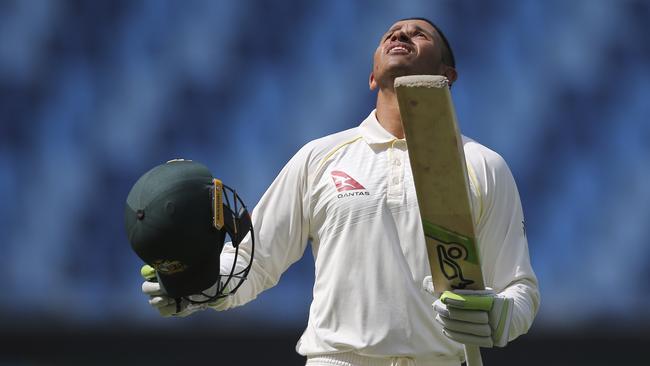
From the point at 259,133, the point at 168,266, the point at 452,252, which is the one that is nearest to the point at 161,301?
the point at 168,266

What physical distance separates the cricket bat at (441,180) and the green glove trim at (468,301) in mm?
41

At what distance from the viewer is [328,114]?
16.5 feet

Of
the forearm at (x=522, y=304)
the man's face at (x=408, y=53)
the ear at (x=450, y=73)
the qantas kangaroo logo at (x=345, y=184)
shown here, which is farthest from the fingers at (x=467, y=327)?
the ear at (x=450, y=73)

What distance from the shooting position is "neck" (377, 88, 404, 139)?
285cm

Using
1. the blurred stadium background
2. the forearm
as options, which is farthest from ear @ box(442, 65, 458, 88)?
the blurred stadium background

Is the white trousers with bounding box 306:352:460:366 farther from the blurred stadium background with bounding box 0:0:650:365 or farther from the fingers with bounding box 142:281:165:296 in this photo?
the blurred stadium background with bounding box 0:0:650:365

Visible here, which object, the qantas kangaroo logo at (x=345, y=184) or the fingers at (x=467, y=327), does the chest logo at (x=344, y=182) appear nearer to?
the qantas kangaroo logo at (x=345, y=184)

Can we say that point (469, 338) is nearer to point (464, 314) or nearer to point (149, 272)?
point (464, 314)

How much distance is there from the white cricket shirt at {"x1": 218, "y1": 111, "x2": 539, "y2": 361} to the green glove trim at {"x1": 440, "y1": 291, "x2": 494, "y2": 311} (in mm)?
196

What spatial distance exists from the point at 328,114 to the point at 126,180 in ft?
2.92

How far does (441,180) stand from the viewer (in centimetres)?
229

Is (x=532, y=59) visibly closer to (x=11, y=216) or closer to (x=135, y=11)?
(x=135, y=11)

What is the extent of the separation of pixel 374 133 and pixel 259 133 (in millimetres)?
2251

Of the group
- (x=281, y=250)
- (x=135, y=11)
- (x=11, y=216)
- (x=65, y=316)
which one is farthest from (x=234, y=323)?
(x=281, y=250)
